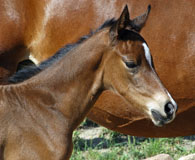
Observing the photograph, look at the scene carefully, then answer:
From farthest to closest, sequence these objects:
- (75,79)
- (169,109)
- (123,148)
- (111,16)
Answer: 1. (123,148)
2. (111,16)
3. (75,79)
4. (169,109)

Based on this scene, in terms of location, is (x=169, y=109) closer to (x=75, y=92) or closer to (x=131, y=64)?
(x=131, y=64)

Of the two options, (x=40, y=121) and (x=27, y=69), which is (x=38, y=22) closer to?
(x=27, y=69)

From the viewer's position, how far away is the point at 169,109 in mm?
4082

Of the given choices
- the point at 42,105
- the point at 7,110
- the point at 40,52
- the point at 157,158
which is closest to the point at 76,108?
the point at 42,105

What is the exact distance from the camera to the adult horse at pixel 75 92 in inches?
160

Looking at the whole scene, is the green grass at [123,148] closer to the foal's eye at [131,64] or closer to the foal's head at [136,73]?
the foal's head at [136,73]

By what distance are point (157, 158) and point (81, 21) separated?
1649mm

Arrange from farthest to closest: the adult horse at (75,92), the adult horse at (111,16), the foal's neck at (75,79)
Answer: the adult horse at (111,16) < the foal's neck at (75,79) < the adult horse at (75,92)

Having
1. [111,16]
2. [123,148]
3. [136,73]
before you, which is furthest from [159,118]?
[123,148]

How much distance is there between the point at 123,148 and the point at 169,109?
9.38 ft

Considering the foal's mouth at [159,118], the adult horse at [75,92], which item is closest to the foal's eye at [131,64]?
the adult horse at [75,92]

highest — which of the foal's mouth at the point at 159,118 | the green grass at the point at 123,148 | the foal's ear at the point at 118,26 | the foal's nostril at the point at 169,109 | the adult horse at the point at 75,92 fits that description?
the foal's ear at the point at 118,26

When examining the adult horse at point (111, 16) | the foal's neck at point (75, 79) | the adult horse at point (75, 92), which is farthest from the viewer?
the adult horse at point (111, 16)

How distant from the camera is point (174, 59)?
493 centimetres
